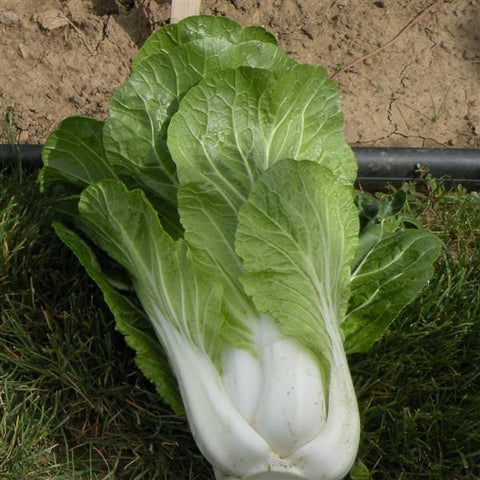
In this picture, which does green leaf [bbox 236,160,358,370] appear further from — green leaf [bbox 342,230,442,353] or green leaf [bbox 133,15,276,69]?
green leaf [bbox 133,15,276,69]

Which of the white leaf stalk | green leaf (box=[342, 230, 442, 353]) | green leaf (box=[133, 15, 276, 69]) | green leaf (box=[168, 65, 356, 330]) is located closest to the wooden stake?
green leaf (box=[133, 15, 276, 69])

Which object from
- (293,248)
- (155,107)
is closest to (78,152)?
(155,107)

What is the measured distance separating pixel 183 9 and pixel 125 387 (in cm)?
140

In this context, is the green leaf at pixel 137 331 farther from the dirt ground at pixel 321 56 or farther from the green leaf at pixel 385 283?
the dirt ground at pixel 321 56

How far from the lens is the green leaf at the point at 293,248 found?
6.79 feet

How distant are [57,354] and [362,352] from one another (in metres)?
0.88

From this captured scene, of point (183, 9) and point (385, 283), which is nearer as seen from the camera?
point (385, 283)

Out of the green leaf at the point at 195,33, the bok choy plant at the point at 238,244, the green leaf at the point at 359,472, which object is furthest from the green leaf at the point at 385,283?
the green leaf at the point at 195,33

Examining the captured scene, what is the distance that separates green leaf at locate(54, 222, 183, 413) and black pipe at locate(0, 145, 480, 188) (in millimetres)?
674

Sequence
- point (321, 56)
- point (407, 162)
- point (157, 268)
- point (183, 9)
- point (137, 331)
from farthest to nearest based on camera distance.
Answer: point (321, 56)
point (183, 9)
point (407, 162)
point (137, 331)
point (157, 268)

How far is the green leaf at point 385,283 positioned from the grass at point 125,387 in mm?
150

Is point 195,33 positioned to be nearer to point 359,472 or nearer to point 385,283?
point 385,283

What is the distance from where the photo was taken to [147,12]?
124 inches

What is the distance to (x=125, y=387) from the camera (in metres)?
2.41
